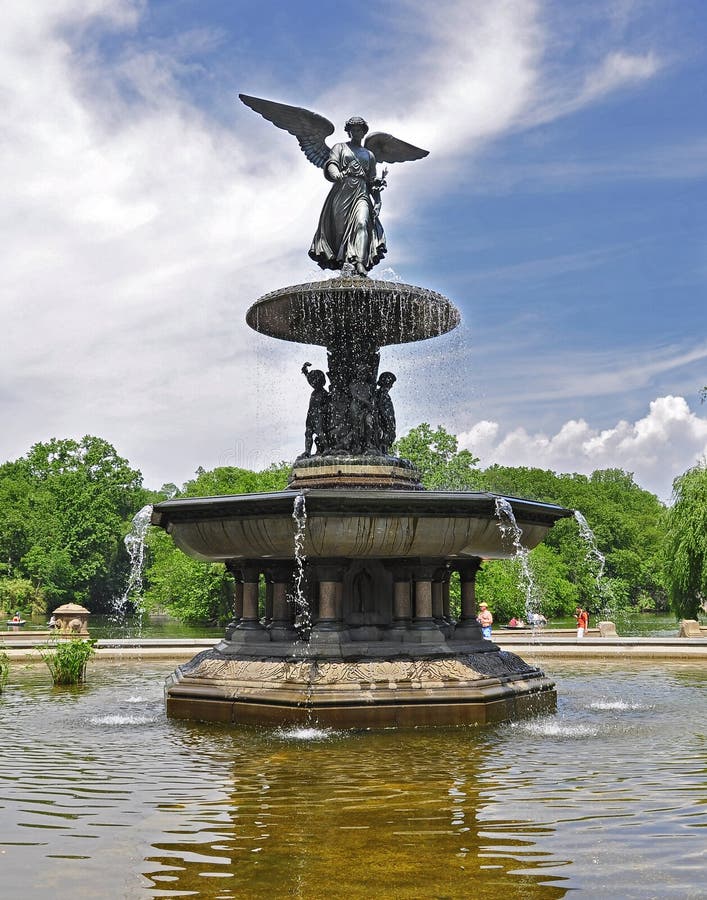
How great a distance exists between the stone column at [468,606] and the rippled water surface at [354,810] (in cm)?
184

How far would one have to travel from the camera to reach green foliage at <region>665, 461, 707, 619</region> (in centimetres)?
2769

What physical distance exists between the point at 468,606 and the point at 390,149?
6.60 meters

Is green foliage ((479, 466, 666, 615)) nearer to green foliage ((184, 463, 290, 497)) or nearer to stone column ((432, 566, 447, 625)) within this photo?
green foliage ((184, 463, 290, 497))

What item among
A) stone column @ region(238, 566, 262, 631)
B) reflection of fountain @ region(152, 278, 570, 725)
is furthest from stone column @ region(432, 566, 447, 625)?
stone column @ region(238, 566, 262, 631)

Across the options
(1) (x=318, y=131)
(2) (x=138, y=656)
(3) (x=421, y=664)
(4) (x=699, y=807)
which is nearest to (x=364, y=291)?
(1) (x=318, y=131)

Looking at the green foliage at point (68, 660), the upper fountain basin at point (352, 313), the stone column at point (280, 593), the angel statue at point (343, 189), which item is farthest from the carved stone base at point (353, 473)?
the green foliage at point (68, 660)

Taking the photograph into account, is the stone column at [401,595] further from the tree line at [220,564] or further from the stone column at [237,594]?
the tree line at [220,564]

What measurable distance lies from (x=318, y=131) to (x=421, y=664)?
7.54 meters

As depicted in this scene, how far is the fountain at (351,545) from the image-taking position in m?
9.32

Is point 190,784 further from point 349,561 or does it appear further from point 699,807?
point 349,561

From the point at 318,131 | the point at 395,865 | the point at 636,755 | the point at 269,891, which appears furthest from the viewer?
the point at 318,131

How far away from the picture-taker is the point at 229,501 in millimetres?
9680

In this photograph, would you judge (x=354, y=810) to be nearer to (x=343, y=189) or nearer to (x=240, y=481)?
(x=343, y=189)

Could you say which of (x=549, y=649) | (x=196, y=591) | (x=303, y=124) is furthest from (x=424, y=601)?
(x=196, y=591)
